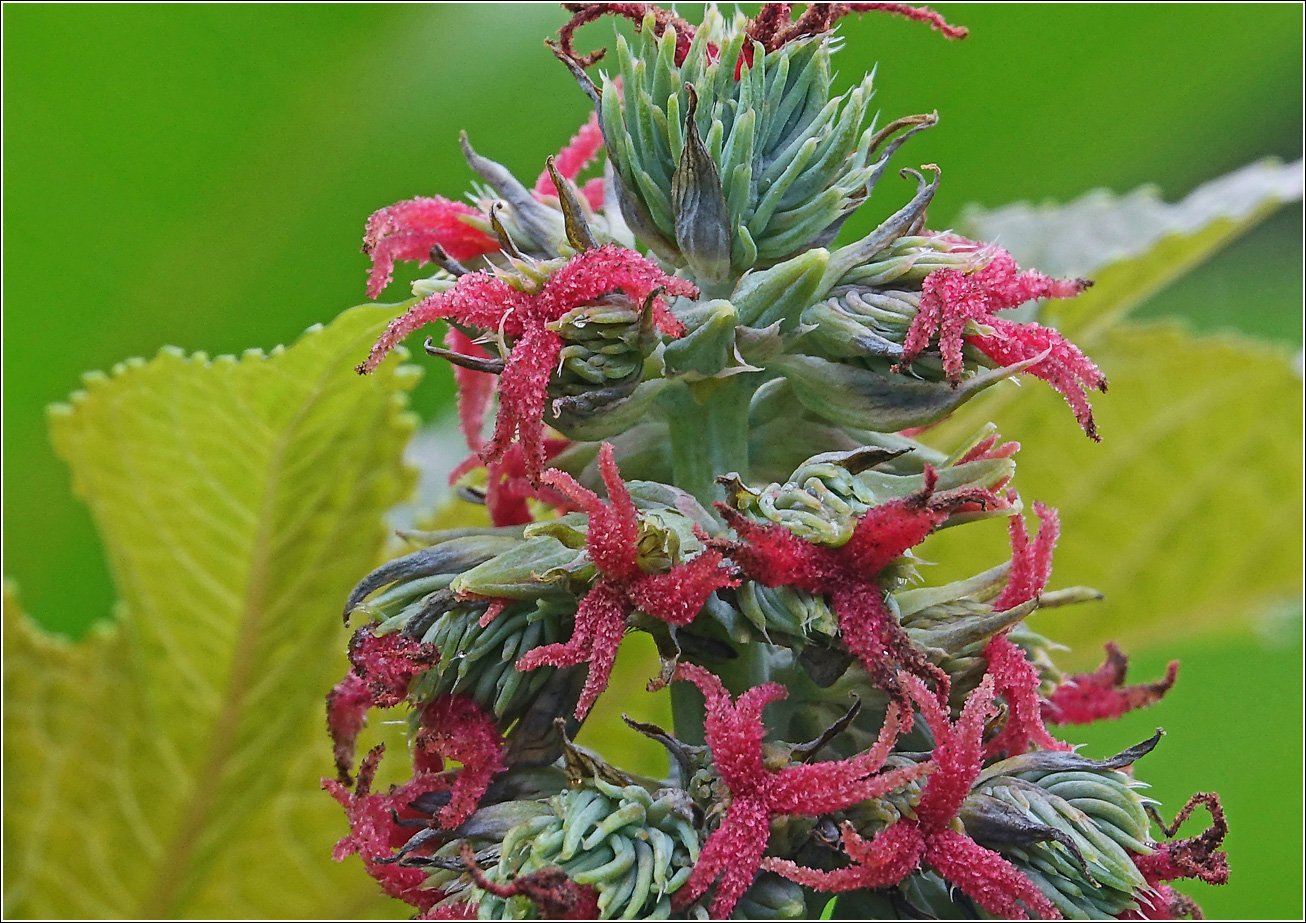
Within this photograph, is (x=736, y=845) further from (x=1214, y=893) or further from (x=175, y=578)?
(x=1214, y=893)

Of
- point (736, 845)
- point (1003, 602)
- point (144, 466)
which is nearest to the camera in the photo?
point (736, 845)

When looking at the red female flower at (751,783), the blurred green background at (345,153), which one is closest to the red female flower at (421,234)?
the red female flower at (751,783)

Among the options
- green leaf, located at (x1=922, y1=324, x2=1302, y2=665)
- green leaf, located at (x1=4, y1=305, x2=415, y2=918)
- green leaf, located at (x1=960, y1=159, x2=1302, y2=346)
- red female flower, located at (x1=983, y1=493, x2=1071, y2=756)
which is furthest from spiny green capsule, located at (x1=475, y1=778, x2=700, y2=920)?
green leaf, located at (x1=922, y1=324, x2=1302, y2=665)

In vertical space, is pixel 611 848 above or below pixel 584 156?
below

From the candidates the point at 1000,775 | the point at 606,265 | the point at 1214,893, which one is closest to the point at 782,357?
the point at 606,265

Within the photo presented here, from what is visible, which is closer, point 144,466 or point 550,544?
point 550,544

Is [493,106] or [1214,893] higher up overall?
[493,106]

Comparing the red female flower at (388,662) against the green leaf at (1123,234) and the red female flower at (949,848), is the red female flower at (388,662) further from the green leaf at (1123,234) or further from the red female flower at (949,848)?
the green leaf at (1123,234)

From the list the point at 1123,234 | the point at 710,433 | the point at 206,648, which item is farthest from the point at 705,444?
the point at 1123,234

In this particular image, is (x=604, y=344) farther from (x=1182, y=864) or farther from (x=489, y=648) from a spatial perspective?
(x=1182, y=864)
